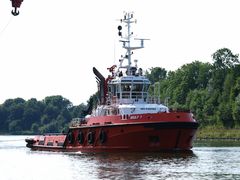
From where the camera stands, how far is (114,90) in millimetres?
63594

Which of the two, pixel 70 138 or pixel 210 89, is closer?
pixel 70 138

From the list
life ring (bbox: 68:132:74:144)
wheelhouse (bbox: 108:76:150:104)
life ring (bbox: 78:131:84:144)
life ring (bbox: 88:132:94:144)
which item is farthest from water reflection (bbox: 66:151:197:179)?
life ring (bbox: 68:132:74:144)

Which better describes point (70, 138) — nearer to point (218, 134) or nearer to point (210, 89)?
point (218, 134)

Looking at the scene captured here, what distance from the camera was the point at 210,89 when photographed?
135125mm

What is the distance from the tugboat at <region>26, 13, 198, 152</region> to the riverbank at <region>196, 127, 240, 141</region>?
48408 millimetres

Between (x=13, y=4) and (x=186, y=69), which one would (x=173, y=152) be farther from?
(x=186, y=69)

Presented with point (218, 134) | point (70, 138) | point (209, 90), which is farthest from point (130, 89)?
point (209, 90)

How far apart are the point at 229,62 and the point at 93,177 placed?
103302 mm

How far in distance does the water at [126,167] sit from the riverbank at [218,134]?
56.9 metres

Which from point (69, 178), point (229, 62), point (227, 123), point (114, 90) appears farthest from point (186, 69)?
point (69, 178)

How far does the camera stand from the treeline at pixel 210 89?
122 meters

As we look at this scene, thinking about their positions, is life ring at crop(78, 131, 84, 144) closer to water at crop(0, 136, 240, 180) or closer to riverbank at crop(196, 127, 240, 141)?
water at crop(0, 136, 240, 180)

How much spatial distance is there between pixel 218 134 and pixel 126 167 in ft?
242

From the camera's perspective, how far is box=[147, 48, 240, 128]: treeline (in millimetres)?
122250
